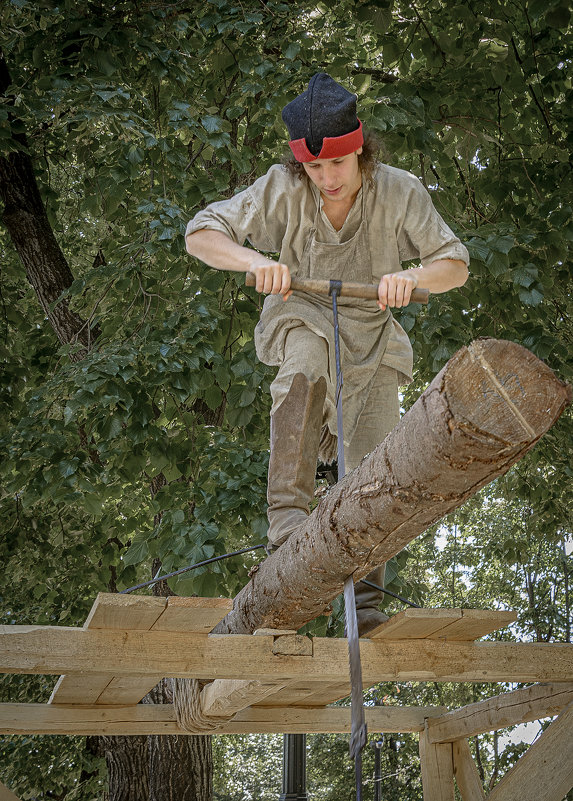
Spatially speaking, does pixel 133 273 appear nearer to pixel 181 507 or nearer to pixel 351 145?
pixel 181 507

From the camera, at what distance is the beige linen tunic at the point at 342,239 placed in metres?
2.99

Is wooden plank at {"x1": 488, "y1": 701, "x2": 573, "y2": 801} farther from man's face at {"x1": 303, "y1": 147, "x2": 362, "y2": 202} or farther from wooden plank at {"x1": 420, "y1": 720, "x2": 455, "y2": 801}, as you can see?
man's face at {"x1": 303, "y1": 147, "x2": 362, "y2": 202}

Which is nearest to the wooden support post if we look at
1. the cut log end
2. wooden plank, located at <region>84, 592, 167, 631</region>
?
wooden plank, located at <region>84, 592, 167, 631</region>

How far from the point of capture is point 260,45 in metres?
5.42

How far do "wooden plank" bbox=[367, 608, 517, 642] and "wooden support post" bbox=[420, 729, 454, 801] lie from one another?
6.26ft

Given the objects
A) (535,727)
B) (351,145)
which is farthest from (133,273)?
(535,727)

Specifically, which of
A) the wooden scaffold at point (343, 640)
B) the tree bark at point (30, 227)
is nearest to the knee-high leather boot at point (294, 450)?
the wooden scaffold at point (343, 640)

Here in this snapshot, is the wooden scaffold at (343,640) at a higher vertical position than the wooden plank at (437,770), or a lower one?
higher

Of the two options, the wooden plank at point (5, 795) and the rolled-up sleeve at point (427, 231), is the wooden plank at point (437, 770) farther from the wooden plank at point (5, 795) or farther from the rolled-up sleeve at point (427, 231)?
the rolled-up sleeve at point (427, 231)

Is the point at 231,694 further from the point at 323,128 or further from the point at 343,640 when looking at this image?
the point at 323,128

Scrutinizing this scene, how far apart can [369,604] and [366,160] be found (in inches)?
59.0

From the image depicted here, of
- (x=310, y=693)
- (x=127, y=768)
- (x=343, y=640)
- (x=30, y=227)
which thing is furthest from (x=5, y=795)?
(x=30, y=227)

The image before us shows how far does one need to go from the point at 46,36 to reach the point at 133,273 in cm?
148

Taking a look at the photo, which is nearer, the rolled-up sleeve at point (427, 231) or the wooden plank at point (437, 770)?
the rolled-up sleeve at point (427, 231)
